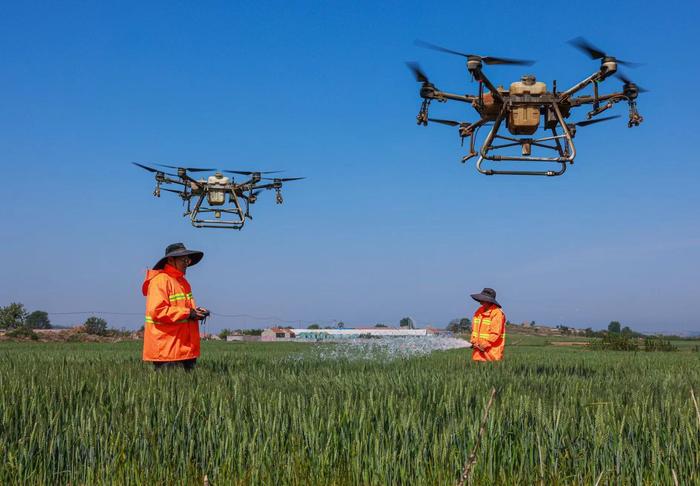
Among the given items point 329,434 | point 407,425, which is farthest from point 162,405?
point 407,425

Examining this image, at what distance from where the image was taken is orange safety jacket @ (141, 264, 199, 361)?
8.46m

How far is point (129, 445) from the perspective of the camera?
15.6 ft

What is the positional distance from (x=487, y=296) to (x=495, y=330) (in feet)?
1.94

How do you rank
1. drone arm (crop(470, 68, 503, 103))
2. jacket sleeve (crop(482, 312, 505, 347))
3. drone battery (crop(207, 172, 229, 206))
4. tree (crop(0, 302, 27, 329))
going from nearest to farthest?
drone arm (crop(470, 68, 503, 103)) < jacket sleeve (crop(482, 312, 505, 347)) < drone battery (crop(207, 172, 229, 206)) < tree (crop(0, 302, 27, 329))

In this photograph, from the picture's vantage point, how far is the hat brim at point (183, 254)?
860 centimetres

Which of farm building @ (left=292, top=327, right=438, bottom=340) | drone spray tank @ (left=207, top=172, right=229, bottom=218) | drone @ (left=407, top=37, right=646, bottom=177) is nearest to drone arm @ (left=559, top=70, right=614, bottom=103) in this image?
drone @ (left=407, top=37, right=646, bottom=177)

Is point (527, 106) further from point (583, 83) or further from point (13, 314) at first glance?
point (13, 314)

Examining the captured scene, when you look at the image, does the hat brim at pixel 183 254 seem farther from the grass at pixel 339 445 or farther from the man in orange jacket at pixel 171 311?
the grass at pixel 339 445

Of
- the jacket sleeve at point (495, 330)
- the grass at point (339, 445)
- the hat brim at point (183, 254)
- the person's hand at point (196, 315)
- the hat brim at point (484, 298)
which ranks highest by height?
the hat brim at point (183, 254)

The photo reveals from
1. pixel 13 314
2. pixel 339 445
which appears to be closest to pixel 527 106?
pixel 339 445

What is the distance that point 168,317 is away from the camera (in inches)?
333

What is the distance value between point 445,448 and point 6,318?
70.9 meters

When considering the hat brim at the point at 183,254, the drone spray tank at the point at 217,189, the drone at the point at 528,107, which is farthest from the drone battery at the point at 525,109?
the drone spray tank at the point at 217,189

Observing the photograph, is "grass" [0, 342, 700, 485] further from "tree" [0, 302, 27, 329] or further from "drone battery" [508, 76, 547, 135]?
"tree" [0, 302, 27, 329]
